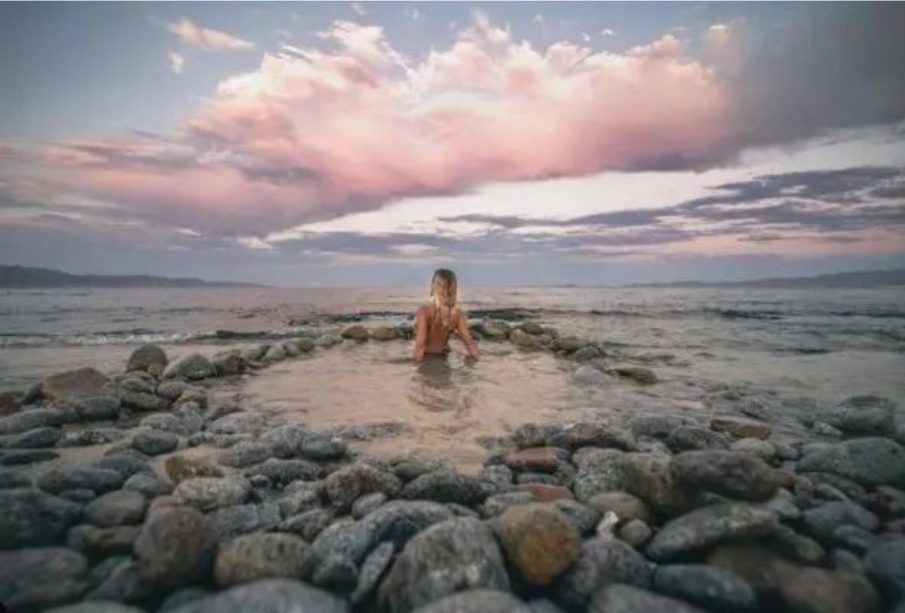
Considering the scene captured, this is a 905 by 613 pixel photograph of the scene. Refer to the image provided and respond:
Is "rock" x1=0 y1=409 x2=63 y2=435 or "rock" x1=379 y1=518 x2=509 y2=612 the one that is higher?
"rock" x1=379 y1=518 x2=509 y2=612

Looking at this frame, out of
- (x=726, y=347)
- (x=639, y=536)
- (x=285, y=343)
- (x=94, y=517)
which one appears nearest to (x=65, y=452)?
(x=94, y=517)

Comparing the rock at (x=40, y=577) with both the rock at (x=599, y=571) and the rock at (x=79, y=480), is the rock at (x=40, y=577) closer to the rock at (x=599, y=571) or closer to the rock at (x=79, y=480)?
the rock at (x=79, y=480)

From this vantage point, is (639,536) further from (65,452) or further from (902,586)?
(65,452)

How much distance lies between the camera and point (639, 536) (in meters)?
2.69

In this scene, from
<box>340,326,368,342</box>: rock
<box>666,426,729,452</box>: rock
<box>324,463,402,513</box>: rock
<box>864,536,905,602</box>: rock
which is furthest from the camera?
<box>340,326,368,342</box>: rock

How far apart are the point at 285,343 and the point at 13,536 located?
8.72 meters

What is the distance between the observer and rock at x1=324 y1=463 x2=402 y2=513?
3199mm

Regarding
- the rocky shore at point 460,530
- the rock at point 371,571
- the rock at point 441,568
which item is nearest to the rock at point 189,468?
the rocky shore at point 460,530

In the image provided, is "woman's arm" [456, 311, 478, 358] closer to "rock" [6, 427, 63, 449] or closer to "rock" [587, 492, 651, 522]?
"rock" [6, 427, 63, 449]

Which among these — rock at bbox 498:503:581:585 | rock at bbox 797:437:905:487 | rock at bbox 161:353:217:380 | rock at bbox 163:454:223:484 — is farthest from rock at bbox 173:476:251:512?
rock at bbox 161:353:217:380

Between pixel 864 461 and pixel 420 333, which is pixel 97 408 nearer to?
pixel 420 333

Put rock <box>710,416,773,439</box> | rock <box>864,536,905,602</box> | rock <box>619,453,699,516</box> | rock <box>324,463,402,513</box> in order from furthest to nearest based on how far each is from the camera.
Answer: rock <box>710,416,773,439</box> → rock <box>324,463,402,513</box> → rock <box>619,453,699,516</box> → rock <box>864,536,905,602</box>

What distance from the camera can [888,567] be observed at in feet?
7.45

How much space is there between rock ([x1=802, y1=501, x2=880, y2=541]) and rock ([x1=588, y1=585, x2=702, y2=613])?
3.21ft
